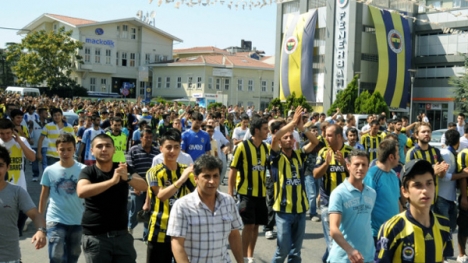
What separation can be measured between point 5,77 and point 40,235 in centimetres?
7495

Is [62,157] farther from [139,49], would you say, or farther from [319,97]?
[139,49]

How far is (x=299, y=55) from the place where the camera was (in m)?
50.7

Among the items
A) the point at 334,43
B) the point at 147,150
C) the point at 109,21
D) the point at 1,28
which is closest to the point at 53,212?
the point at 147,150

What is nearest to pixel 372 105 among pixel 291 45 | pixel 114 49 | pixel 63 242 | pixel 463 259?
pixel 291 45

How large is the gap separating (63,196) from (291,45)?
46507mm

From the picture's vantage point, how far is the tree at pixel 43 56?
2189 inches

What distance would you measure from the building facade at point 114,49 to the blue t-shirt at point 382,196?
5942 cm

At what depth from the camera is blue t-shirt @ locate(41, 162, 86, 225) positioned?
5.91 meters

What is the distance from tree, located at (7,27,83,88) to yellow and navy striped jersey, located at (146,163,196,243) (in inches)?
2079

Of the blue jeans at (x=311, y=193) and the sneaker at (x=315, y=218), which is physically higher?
the blue jeans at (x=311, y=193)

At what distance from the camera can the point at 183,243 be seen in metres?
4.28

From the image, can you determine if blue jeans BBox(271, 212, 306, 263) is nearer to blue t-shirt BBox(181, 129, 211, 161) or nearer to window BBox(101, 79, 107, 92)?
blue t-shirt BBox(181, 129, 211, 161)

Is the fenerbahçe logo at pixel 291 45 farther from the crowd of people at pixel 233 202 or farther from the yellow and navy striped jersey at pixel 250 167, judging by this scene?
the yellow and navy striped jersey at pixel 250 167

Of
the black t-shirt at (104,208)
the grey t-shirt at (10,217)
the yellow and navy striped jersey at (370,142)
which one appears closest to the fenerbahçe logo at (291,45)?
the yellow and navy striped jersey at (370,142)
